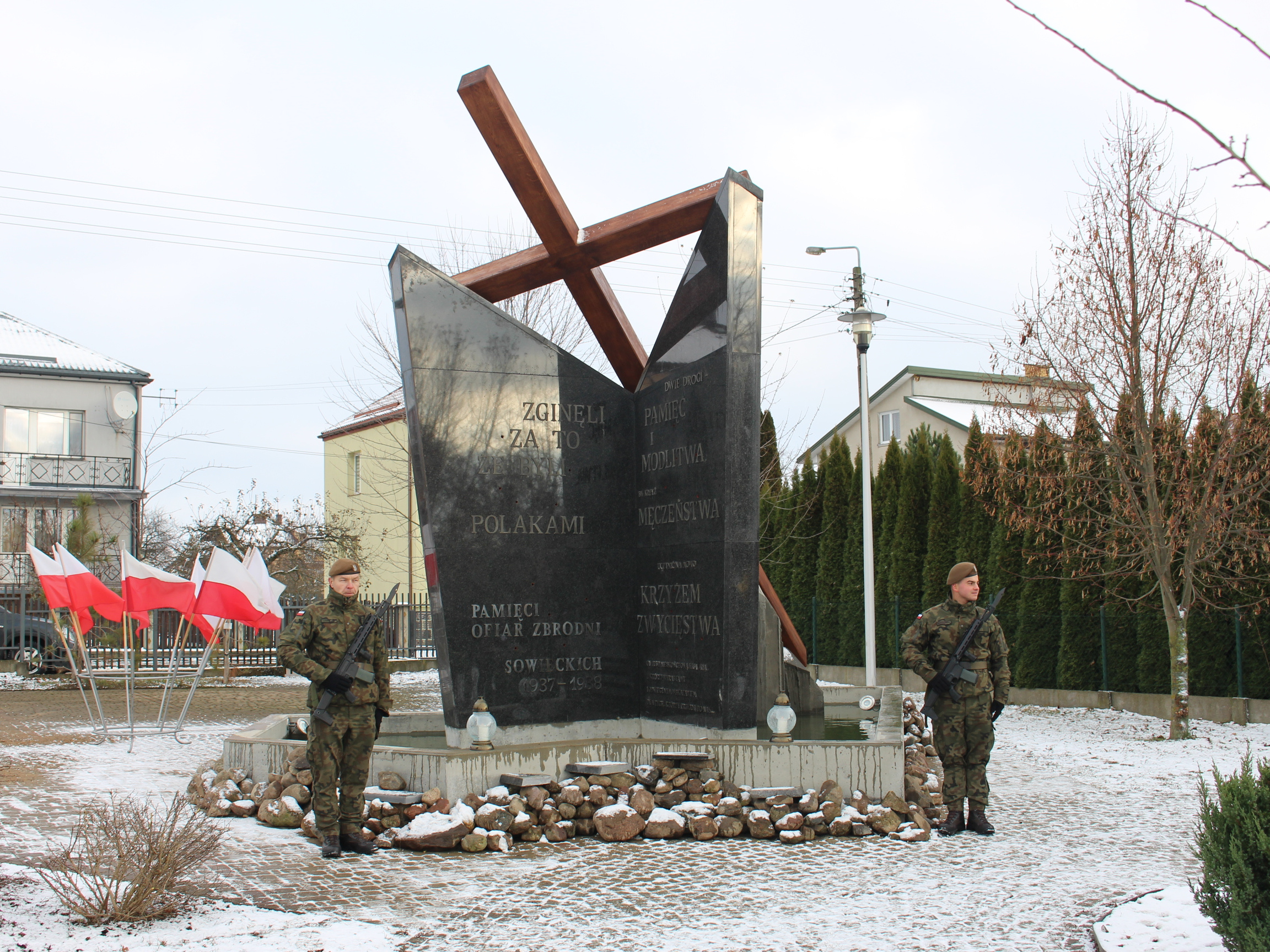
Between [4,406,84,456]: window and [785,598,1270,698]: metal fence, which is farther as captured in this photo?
[4,406,84,456]: window

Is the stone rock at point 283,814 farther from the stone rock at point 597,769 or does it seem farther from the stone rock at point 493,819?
the stone rock at point 597,769

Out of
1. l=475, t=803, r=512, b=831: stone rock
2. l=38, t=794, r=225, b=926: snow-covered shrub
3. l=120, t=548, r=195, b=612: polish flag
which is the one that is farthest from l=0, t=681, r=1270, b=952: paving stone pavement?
l=120, t=548, r=195, b=612: polish flag

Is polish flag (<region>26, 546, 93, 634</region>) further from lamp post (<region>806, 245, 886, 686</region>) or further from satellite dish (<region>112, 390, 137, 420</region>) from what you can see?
satellite dish (<region>112, 390, 137, 420</region>)

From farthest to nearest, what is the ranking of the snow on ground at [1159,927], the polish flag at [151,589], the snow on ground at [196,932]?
the polish flag at [151,589], the snow on ground at [196,932], the snow on ground at [1159,927]

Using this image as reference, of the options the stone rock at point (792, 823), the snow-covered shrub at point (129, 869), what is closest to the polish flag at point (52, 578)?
the snow-covered shrub at point (129, 869)

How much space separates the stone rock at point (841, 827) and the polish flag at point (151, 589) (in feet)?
25.9

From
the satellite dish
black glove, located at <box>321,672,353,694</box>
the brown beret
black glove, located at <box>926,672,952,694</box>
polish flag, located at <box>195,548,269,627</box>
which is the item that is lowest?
black glove, located at <box>926,672,952,694</box>

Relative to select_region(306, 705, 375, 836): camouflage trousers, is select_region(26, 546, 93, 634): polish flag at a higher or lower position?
higher

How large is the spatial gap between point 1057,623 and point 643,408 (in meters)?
9.72

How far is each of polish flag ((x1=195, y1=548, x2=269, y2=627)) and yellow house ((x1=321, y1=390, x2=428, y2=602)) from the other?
18.4 m

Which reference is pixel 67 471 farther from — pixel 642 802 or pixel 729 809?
pixel 729 809

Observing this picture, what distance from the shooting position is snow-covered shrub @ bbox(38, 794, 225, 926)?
491cm

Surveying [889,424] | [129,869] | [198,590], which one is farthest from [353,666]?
[889,424]

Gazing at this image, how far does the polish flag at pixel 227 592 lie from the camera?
11531 millimetres
